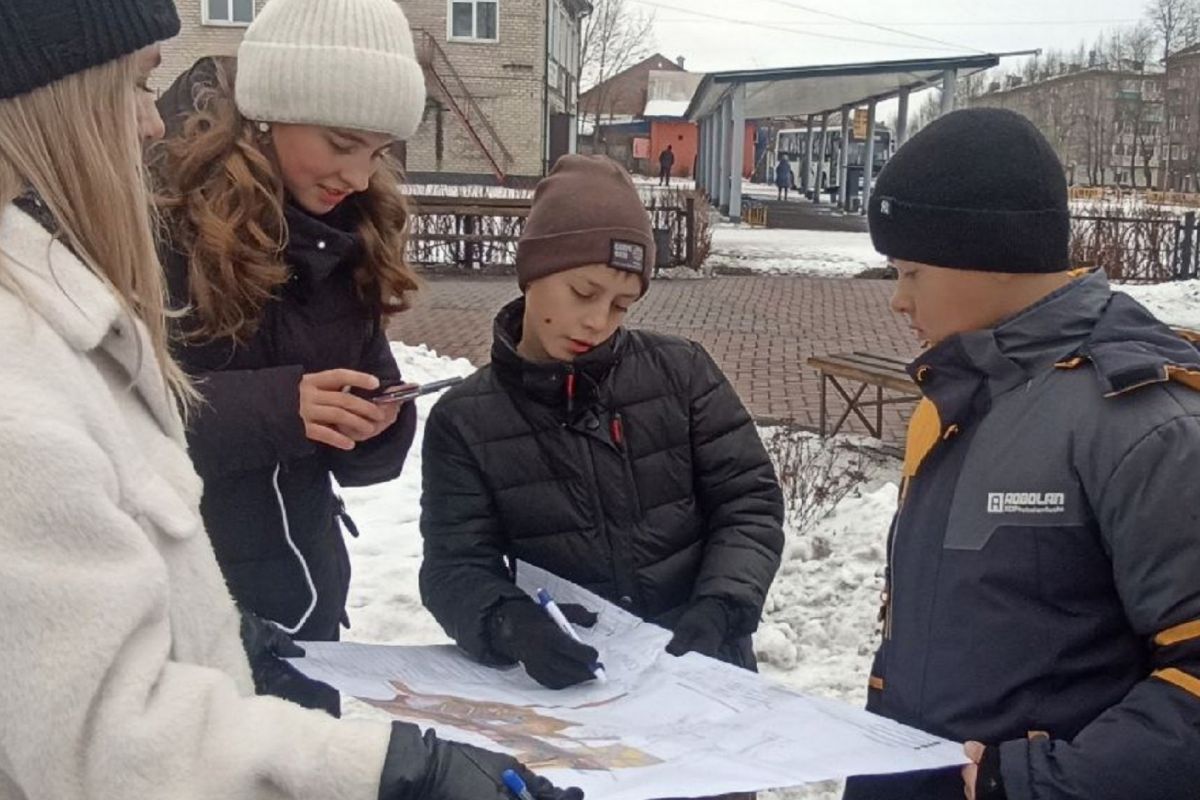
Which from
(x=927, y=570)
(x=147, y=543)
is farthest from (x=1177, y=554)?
(x=147, y=543)

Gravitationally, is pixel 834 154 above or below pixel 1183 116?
below

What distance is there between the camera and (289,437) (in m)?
2.09

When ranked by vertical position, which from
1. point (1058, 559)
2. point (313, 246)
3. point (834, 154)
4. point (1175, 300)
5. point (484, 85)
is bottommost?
point (1175, 300)

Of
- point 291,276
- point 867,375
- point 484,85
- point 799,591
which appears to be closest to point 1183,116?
point 484,85

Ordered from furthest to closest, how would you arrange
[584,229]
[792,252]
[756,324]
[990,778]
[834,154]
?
[834,154], [792,252], [756,324], [584,229], [990,778]

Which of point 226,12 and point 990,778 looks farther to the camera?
point 226,12

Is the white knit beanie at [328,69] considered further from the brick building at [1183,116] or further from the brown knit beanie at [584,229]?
the brick building at [1183,116]

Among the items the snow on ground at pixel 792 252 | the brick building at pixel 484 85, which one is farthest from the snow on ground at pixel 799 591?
the brick building at pixel 484 85

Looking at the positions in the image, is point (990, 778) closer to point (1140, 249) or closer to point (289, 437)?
point (289, 437)

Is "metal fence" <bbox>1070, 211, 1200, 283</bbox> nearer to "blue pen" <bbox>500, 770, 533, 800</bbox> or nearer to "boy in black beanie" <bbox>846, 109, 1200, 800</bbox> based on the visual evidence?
"boy in black beanie" <bbox>846, 109, 1200, 800</bbox>

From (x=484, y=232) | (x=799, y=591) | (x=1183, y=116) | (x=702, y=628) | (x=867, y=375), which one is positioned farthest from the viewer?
(x=1183, y=116)

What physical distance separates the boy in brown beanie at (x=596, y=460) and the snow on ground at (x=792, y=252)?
45.8ft

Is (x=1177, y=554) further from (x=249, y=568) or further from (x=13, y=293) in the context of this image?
(x=249, y=568)

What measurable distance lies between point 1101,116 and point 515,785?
7586cm
